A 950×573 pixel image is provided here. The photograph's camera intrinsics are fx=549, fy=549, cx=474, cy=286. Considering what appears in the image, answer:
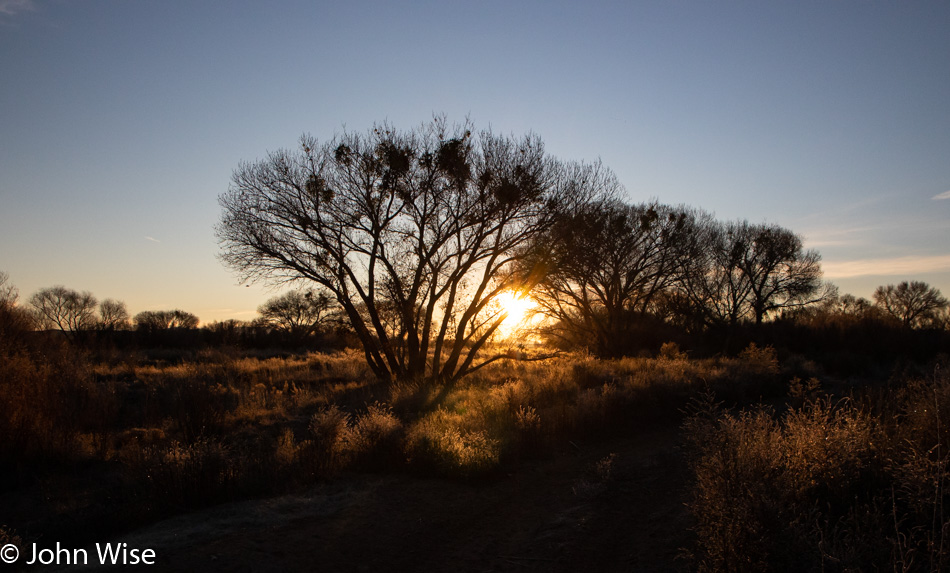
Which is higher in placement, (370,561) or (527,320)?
(527,320)

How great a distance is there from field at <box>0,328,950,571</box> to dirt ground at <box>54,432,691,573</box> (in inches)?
1.2

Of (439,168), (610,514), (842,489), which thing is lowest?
(610,514)

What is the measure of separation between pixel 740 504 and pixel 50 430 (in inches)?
392

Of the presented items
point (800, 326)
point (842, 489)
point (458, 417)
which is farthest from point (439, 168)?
point (800, 326)

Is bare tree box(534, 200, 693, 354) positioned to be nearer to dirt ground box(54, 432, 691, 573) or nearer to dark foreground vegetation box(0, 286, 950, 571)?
dark foreground vegetation box(0, 286, 950, 571)

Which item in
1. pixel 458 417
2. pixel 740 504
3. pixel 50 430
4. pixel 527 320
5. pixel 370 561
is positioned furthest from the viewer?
pixel 527 320

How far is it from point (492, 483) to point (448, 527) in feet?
5.47

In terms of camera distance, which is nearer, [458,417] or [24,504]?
Answer: [24,504]

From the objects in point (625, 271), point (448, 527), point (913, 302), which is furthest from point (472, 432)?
point (913, 302)

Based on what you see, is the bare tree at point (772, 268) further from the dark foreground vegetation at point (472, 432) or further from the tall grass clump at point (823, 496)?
the tall grass clump at point (823, 496)

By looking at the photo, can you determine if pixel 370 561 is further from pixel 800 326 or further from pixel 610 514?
pixel 800 326

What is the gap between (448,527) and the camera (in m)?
6.11

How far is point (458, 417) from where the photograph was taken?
1046 centimetres

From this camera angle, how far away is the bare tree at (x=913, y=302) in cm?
5756
